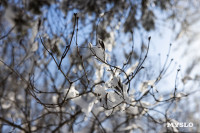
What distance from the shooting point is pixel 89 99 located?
1.75m

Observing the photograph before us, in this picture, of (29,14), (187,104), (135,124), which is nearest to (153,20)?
(135,124)

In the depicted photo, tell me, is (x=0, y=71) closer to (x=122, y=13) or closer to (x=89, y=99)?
(x=89, y=99)

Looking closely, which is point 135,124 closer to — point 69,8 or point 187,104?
point 69,8

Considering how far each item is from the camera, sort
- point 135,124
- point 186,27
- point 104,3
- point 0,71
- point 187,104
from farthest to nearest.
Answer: point 187,104
point 186,27
point 0,71
point 104,3
point 135,124

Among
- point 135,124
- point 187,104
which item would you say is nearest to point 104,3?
point 135,124

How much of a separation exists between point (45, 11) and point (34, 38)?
1181 millimetres

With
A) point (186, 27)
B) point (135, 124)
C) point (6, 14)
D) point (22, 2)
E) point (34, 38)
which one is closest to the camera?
point (34, 38)

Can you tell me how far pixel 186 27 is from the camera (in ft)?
13.1

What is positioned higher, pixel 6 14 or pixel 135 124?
pixel 6 14

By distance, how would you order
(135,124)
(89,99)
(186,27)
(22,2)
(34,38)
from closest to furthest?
(89,99) < (34,38) < (22,2) < (135,124) < (186,27)

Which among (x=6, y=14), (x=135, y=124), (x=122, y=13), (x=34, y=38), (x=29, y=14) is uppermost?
(x=122, y=13)

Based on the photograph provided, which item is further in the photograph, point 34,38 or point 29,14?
point 29,14

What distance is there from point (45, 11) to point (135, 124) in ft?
8.70

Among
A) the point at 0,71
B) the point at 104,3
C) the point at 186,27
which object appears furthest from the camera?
the point at 186,27
